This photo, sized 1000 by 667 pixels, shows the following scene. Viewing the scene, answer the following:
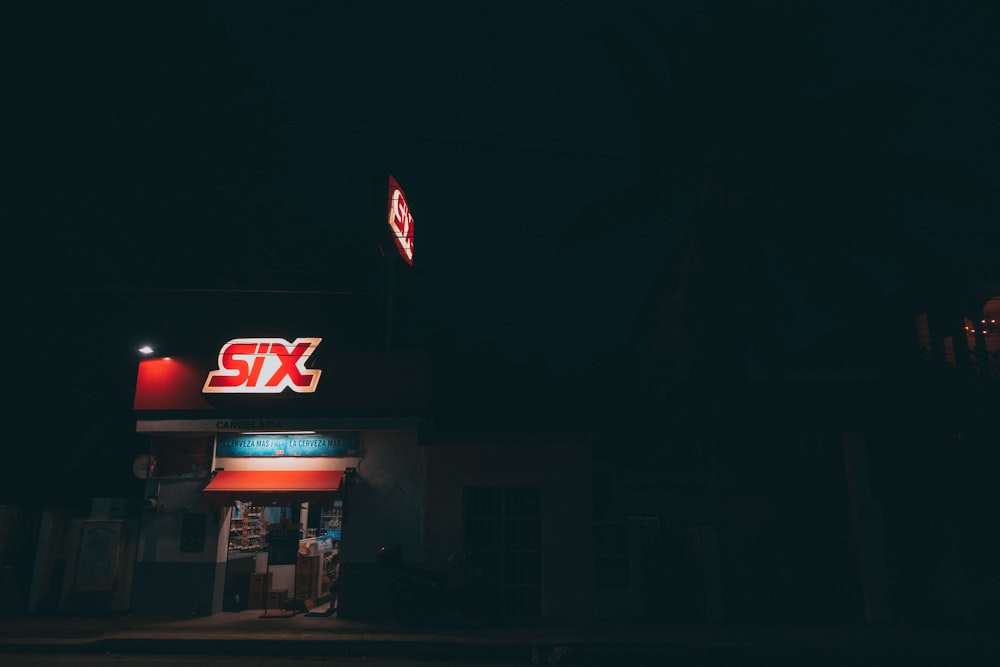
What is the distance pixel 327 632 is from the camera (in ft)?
36.8

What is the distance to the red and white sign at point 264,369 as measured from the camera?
12.9 meters

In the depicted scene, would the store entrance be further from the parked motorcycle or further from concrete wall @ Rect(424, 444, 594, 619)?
concrete wall @ Rect(424, 444, 594, 619)

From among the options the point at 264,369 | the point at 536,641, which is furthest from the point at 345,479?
the point at 536,641

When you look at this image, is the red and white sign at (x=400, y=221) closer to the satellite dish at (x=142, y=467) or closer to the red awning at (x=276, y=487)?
the red awning at (x=276, y=487)

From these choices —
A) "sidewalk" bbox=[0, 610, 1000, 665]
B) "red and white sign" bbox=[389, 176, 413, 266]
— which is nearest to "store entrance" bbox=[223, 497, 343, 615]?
"sidewalk" bbox=[0, 610, 1000, 665]

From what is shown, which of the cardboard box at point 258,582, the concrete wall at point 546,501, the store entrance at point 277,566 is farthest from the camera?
the cardboard box at point 258,582

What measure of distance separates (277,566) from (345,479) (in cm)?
277

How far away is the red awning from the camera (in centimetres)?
1271

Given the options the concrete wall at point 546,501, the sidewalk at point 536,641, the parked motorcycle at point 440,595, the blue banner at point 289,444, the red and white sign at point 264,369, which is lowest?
the sidewalk at point 536,641

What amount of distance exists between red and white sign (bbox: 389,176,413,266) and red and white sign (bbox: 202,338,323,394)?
4.25 m

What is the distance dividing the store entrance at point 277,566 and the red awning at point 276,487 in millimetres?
225

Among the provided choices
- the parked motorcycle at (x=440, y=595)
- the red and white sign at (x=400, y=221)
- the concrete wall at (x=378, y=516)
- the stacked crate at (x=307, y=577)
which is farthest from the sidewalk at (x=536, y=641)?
the red and white sign at (x=400, y=221)

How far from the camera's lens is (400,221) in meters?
17.2

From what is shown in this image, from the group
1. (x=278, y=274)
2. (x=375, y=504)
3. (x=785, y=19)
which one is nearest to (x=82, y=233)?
(x=278, y=274)
